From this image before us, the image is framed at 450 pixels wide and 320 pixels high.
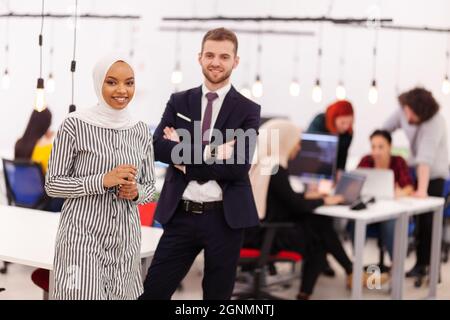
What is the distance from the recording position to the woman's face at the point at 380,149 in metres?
5.93

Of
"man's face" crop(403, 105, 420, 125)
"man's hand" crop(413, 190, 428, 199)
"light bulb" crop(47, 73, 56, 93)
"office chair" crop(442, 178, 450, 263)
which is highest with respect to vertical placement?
"light bulb" crop(47, 73, 56, 93)

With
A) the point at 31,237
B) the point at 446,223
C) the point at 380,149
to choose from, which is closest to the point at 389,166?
the point at 380,149

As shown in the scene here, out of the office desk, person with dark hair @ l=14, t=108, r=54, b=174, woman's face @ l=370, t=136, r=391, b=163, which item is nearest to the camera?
the office desk

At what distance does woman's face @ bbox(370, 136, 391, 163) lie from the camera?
5930 mm

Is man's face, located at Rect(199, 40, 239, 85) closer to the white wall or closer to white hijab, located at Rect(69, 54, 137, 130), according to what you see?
white hijab, located at Rect(69, 54, 137, 130)

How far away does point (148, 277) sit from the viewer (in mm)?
3406

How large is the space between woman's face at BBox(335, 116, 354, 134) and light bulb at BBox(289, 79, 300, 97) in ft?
8.54

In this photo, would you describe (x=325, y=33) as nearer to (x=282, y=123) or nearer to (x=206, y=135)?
(x=282, y=123)

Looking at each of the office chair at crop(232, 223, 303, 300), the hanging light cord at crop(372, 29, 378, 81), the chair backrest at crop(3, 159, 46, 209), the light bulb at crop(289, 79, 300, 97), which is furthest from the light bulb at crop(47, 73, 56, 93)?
the hanging light cord at crop(372, 29, 378, 81)

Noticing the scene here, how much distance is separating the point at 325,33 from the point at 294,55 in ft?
1.53

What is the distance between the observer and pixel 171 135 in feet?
11.3

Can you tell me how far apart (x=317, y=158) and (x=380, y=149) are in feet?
1.63

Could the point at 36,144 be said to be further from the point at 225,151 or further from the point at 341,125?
the point at 341,125
